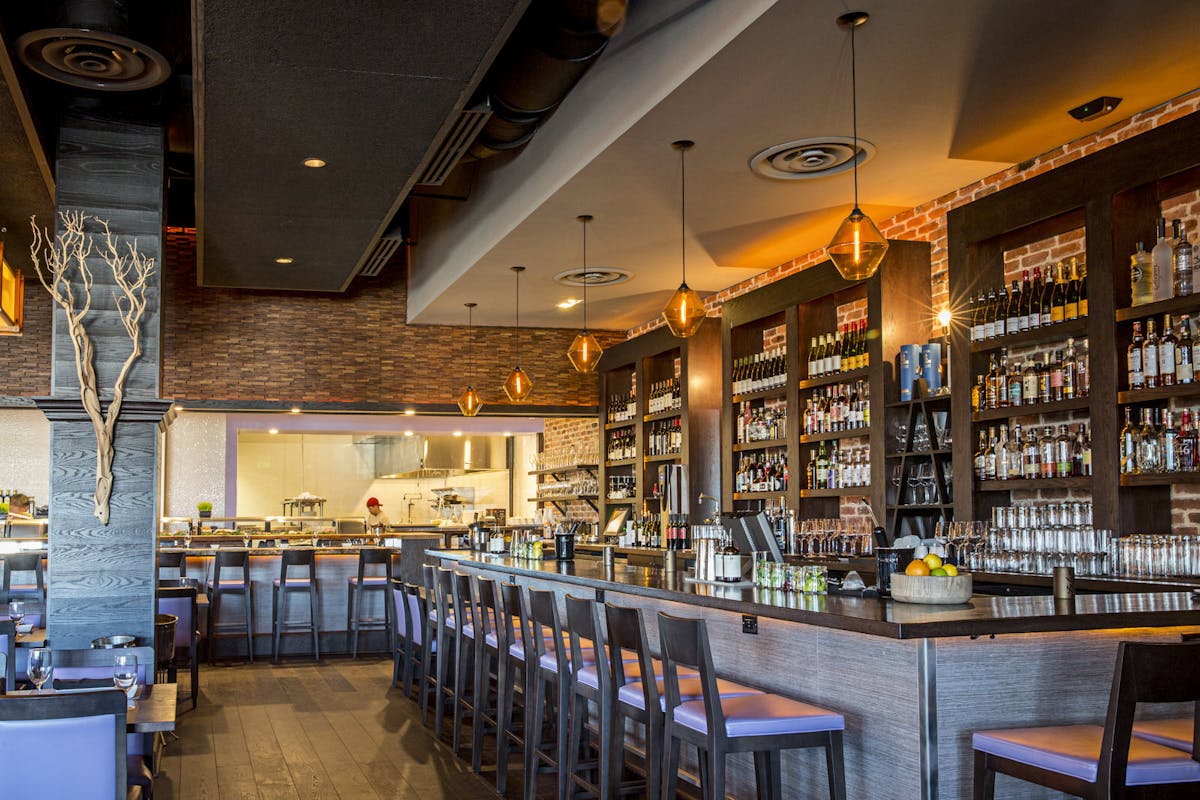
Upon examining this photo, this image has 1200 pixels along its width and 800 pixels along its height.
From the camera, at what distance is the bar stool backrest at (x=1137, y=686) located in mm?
2639

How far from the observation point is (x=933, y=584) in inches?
137

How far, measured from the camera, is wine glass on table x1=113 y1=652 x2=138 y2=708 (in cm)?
356

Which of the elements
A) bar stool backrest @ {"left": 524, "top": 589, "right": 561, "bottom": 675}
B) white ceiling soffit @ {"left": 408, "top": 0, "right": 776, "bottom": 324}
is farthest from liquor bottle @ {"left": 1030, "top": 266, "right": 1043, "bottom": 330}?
bar stool backrest @ {"left": 524, "top": 589, "right": 561, "bottom": 675}

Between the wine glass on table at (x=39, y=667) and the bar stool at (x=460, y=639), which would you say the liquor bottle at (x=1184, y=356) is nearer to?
the bar stool at (x=460, y=639)

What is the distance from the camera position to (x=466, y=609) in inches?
272

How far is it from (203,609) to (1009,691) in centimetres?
801

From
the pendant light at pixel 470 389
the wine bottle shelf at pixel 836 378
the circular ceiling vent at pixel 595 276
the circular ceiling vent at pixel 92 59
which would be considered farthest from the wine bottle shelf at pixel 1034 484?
the pendant light at pixel 470 389

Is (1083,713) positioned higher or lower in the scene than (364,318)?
lower

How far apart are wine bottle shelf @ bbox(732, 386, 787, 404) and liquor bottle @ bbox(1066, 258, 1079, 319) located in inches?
108

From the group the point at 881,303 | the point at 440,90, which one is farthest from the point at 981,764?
the point at 881,303

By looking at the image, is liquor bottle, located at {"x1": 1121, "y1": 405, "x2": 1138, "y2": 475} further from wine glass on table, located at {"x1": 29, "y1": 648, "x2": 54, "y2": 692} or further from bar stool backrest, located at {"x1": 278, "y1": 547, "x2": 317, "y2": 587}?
bar stool backrest, located at {"x1": 278, "y1": 547, "x2": 317, "y2": 587}

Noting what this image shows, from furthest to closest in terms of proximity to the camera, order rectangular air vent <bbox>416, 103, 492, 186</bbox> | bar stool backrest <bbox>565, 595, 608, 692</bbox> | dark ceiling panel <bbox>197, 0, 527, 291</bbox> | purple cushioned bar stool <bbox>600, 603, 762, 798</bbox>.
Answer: rectangular air vent <bbox>416, 103, 492, 186</bbox> < dark ceiling panel <bbox>197, 0, 527, 291</bbox> < bar stool backrest <bbox>565, 595, 608, 692</bbox> < purple cushioned bar stool <bbox>600, 603, 762, 798</bbox>

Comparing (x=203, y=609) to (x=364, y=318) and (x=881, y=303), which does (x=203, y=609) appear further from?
(x=881, y=303)

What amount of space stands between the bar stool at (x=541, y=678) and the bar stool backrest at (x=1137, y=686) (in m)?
2.32
